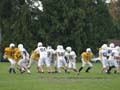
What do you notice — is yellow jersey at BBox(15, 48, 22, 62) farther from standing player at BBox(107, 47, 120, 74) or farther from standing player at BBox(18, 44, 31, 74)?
standing player at BBox(107, 47, 120, 74)

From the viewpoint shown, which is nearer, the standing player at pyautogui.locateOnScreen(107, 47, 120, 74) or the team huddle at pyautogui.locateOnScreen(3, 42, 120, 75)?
the team huddle at pyautogui.locateOnScreen(3, 42, 120, 75)

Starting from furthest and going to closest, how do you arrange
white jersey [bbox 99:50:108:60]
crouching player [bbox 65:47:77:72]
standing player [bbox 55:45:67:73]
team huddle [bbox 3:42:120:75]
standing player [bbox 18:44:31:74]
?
1. crouching player [bbox 65:47:77:72]
2. white jersey [bbox 99:50:108:60]
3. standing player [bbox 55:45:67:73]
4. team huddle [bbox 3:42:120:75]
5. standing player [bbox 18:44:31:74]

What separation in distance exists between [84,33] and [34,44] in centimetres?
747

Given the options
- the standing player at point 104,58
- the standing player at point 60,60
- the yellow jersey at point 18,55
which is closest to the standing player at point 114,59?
the standing player at point 104,58

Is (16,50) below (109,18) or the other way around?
below

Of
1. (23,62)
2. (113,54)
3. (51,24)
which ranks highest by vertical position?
(51,24)

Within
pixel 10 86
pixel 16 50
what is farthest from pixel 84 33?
pixel 10 86

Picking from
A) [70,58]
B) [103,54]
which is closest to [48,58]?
[70,58]

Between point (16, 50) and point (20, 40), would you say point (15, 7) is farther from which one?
point (16, 50)

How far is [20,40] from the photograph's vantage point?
6875 centimetres

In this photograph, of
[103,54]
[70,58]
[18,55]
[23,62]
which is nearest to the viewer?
[23,62]

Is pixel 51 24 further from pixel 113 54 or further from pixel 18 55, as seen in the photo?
pixel 18 55

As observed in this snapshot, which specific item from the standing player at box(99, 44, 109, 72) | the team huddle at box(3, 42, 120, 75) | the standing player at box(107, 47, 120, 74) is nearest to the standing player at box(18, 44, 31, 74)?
the team huddle at box(3, 42, 120, 75)

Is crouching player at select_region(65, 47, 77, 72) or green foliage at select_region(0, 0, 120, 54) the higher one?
green foliage at select_region(0, 0, 120, 54)
